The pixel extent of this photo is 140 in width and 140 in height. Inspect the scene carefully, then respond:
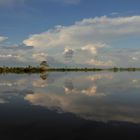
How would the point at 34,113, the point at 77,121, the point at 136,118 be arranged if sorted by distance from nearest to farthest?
1. the point at 77,121
2. the point at 136,118
3. the point at 34,113

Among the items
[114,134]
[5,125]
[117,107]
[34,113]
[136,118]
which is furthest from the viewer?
[117,107]

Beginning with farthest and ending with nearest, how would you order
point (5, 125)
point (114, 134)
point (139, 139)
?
point (5, 125) → point (114, 134) → point (139, 139)

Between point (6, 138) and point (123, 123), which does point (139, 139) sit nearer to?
point (123, 123)

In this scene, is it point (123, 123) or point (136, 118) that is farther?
point (136, 118)

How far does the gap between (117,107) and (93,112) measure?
4757 mm

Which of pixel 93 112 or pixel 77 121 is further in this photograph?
pixel 93 112

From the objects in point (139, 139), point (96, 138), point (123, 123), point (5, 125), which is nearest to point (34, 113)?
point (5, 125)

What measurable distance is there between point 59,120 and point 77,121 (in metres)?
1.72

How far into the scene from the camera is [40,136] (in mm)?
20797

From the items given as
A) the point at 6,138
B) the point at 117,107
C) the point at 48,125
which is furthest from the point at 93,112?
the point at 6,138

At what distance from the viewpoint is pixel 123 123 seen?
25656 millimetres

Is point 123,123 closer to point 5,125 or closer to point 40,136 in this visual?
point 40,136

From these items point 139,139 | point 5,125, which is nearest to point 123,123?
point 139,139

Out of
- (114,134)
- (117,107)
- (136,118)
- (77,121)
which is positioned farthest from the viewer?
(117,107)
